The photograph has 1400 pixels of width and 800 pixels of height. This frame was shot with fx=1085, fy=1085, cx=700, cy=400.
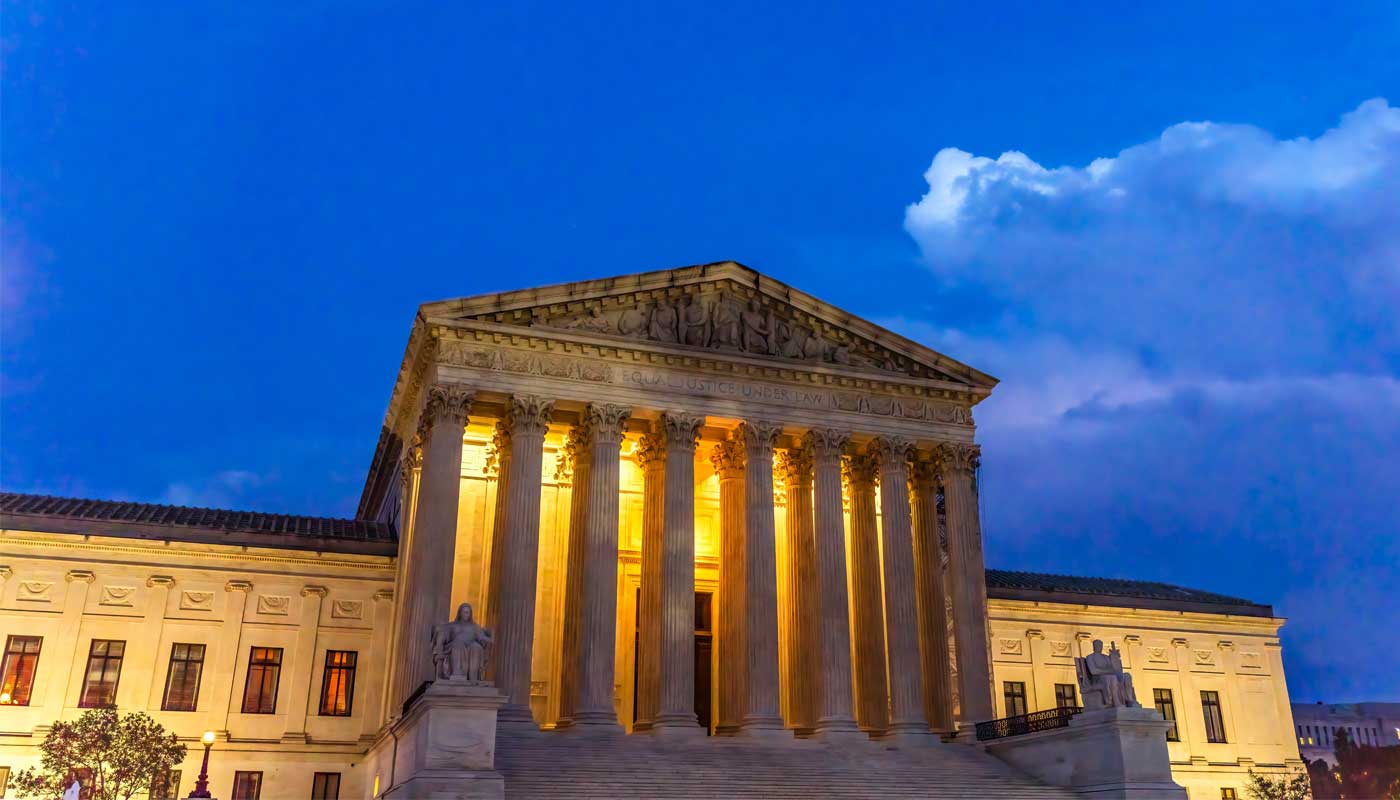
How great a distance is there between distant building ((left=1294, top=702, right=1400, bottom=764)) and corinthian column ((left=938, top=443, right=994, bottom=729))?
3520 inches

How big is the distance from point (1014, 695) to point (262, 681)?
100ft

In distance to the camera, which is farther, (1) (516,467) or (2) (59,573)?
(2) (59,573)

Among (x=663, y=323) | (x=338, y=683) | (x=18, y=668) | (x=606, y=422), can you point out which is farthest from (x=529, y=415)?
(x=18, y=668)

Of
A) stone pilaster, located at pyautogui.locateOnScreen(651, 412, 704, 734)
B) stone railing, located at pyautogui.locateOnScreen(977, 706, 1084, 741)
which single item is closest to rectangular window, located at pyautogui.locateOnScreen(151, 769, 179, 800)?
stone pilaster, located at pyautogui.locateOnScreen(651, 412, 704, 734)

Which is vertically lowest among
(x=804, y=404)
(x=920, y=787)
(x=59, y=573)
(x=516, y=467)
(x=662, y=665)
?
(x=920, y=787)

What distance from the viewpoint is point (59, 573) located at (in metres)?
36.2

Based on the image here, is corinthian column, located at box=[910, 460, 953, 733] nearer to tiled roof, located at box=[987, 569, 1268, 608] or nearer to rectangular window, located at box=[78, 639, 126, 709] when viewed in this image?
tiled roof, located at box=[987, 569, 1268, 608]

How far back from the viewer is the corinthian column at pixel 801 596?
115 ft

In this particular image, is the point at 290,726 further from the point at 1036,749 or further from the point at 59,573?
the point at 1036,749

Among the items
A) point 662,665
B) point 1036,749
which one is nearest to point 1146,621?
point 1036,749

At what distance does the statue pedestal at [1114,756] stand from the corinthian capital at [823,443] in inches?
441

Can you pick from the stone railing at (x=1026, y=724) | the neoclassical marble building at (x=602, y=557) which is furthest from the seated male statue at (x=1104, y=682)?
the neoclassical marble building at (x=602, y=557)

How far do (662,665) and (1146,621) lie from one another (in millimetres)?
27461

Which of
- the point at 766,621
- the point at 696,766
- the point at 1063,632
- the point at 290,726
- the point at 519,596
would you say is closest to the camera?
the point at 696,766
